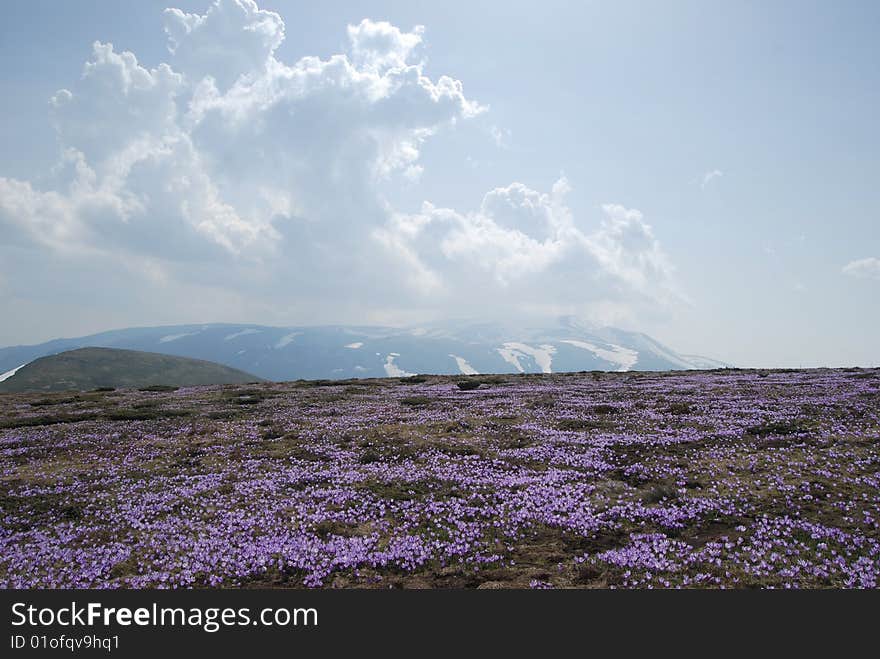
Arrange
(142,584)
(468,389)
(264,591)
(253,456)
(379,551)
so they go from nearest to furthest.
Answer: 1. (264,591)
2. (142,584)
3. (379,551)
4. (253,456)
5. (468,389)

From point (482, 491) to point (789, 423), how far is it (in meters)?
14.7

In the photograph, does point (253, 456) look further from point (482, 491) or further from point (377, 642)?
point (377, 642)

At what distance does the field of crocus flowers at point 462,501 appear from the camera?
9.11 meters

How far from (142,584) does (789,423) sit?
23.2m

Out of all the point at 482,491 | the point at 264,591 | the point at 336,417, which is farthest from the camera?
the point at 336,417

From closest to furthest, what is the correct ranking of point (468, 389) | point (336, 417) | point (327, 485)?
point (327, 485), point (336, 417), point (468, 389)

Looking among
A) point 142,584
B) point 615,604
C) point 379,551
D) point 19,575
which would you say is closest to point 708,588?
point 615,604

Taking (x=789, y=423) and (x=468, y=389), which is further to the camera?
(x=468, y=389)

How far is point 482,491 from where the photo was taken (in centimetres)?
1370

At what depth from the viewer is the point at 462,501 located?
12836mm

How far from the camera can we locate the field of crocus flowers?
9109 mm

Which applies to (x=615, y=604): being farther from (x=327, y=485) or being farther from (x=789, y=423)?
(x=789, y=423)

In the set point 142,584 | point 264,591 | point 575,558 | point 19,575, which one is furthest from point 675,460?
point 19,575

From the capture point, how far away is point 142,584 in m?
8.90
